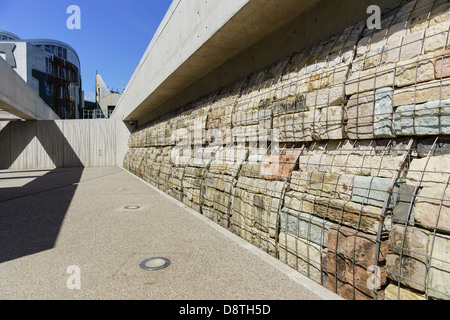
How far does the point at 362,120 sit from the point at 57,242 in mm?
3559

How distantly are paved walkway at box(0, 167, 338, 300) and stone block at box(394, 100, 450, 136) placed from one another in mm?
1395

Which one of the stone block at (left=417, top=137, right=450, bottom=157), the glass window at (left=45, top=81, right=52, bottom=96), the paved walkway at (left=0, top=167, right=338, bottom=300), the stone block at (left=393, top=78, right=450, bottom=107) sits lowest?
the paved walkway at (left=0, top=167, right=338, bottom=300)

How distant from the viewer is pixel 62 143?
54.2 feet

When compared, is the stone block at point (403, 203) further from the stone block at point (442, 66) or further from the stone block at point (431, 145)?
the stone block at point (442, 66)

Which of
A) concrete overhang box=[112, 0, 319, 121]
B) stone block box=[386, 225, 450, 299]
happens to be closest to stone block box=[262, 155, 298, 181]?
stone block box=[386, 225, 450, 299]

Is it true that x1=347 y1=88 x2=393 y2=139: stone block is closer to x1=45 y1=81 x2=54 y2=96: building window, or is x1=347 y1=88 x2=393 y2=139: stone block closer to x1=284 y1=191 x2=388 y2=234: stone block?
x1=284 y1=191 x2=388 y2=234: stone block

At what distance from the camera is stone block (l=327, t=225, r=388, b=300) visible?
2.11 metres

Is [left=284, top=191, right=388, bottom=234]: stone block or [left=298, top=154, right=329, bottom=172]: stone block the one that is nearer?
[left=284, top=191, right=388, bottom=234]: stone block

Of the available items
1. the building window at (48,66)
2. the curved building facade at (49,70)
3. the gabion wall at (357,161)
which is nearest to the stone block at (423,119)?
the gabion wall at (357,161)

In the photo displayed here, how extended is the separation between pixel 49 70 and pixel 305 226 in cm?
3516

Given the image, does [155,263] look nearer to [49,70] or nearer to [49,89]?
[49,89]

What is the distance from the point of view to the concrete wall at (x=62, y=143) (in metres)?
16.2

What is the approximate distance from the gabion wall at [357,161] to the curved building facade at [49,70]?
1113 inches

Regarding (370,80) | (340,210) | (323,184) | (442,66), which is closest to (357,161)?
(323,184)
